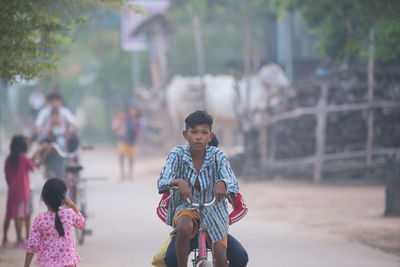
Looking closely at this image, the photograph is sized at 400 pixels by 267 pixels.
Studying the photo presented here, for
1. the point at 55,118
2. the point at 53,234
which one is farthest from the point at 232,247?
the point at 55,118

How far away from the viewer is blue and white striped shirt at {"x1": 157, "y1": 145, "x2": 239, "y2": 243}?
5.04m

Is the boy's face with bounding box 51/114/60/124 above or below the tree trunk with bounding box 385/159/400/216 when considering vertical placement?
above

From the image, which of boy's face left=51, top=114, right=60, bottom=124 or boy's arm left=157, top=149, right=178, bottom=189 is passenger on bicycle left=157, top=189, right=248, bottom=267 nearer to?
boy's arm left=157, top=149, right=178, bottom=189

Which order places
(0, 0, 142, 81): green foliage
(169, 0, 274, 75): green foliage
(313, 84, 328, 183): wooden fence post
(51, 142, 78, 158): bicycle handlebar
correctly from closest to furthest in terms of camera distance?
(0, 0, 142, 81): green foliage → (51, 142, 78, 158): bicycle handlebar → (313, 84, 328, 183): wooden fence post → (169, 0, 274, 75): green foliage

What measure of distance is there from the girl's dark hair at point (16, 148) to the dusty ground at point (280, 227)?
1090 mm

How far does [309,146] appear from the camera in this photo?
1759 cm

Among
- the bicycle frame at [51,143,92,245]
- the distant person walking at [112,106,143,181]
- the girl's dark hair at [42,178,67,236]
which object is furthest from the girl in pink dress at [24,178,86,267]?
the distant person walking at [112,106,143,181]

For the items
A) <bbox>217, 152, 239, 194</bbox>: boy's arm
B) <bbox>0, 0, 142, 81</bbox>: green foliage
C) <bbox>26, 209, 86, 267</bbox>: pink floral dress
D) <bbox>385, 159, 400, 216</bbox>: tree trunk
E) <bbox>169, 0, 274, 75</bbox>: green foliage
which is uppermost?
<bbox>169, 0, 274, 75</bbox>: green foliage

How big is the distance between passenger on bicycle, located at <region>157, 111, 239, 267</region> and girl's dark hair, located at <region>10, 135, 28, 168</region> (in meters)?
4.33

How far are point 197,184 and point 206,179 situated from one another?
75 mm

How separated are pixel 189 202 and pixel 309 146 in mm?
12973

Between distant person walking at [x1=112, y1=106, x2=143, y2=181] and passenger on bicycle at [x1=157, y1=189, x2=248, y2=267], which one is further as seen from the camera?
distant person walking at [x1=112, y1=106, x2=143, y2=181]

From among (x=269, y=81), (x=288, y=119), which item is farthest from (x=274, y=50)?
(x=288, y=119)

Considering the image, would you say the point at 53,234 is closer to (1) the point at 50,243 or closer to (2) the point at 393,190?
(1) the point at 50,243
